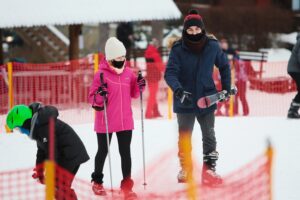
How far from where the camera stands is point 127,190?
564 cm

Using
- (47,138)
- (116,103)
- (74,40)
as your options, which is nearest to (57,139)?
(47,138)

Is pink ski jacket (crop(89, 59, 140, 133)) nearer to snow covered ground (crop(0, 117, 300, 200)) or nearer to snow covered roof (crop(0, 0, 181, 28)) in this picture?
snow covered ground (crop(0, 117, 300, 200))

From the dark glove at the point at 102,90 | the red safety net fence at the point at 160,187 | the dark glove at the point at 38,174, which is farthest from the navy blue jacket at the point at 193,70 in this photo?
the dark glove at the point at 38,174

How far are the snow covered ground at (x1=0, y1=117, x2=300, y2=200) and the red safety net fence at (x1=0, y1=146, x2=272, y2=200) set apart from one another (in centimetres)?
4

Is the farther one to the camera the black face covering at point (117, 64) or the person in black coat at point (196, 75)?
the person in black coat at point (196, 75)

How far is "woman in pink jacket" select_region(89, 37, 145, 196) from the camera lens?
18.6ft

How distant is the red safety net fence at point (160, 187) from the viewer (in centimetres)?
→ 509

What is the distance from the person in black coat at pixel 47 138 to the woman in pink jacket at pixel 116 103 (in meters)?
0.65

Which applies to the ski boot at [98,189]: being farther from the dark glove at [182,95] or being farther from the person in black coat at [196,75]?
the dark glove at [182,95]

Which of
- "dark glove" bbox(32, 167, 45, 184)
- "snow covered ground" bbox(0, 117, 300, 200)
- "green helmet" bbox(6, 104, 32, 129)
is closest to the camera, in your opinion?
"green helmet" bbox(6, 104, 32, 129)

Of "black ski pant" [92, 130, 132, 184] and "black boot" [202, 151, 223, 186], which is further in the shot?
"black boot" [202, 151, 223, 186]

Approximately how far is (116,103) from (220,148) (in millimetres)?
2663

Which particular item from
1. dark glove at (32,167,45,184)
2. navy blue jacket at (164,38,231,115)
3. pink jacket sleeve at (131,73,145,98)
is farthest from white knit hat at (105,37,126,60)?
dark glove at (32,167,45,184)

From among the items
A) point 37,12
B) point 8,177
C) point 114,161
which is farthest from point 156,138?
point 37,12
